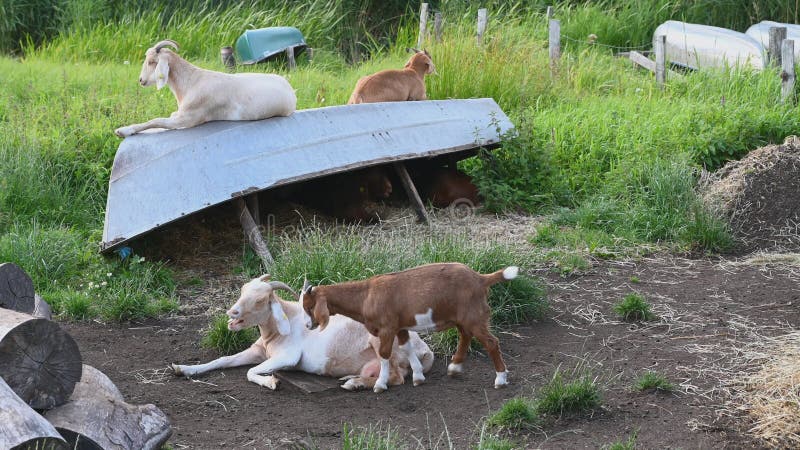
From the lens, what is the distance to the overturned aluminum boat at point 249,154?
8062 mm

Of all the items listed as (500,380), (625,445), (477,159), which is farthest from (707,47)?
(625,445)

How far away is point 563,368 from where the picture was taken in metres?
6.46

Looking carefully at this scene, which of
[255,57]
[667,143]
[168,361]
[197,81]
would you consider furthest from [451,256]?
[255,57]

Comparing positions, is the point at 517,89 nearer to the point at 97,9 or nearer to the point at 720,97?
the point at 720,97

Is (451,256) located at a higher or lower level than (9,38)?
higher

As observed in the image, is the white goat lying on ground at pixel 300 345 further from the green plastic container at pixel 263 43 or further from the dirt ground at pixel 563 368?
the green plastic container at pixel 263 43

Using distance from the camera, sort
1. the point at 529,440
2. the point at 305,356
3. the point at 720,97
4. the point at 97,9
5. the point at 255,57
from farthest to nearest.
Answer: the point at 97,9 < the point at 255,57 < the point at 720,97 < the point at 305,356 < the point at 529,440

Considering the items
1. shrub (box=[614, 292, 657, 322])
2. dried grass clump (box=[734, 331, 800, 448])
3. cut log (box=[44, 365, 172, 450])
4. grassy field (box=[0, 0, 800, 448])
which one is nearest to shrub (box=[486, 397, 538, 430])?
grassy field (box=[0, 0, 800, 448])

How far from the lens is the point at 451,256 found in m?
7.46

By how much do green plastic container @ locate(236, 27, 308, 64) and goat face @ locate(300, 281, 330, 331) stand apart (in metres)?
9.90

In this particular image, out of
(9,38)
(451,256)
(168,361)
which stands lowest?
(9,38)

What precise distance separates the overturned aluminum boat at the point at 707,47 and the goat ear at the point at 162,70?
8.23m

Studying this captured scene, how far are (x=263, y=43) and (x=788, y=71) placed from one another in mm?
7654

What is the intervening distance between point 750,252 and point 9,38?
45.5 feet
